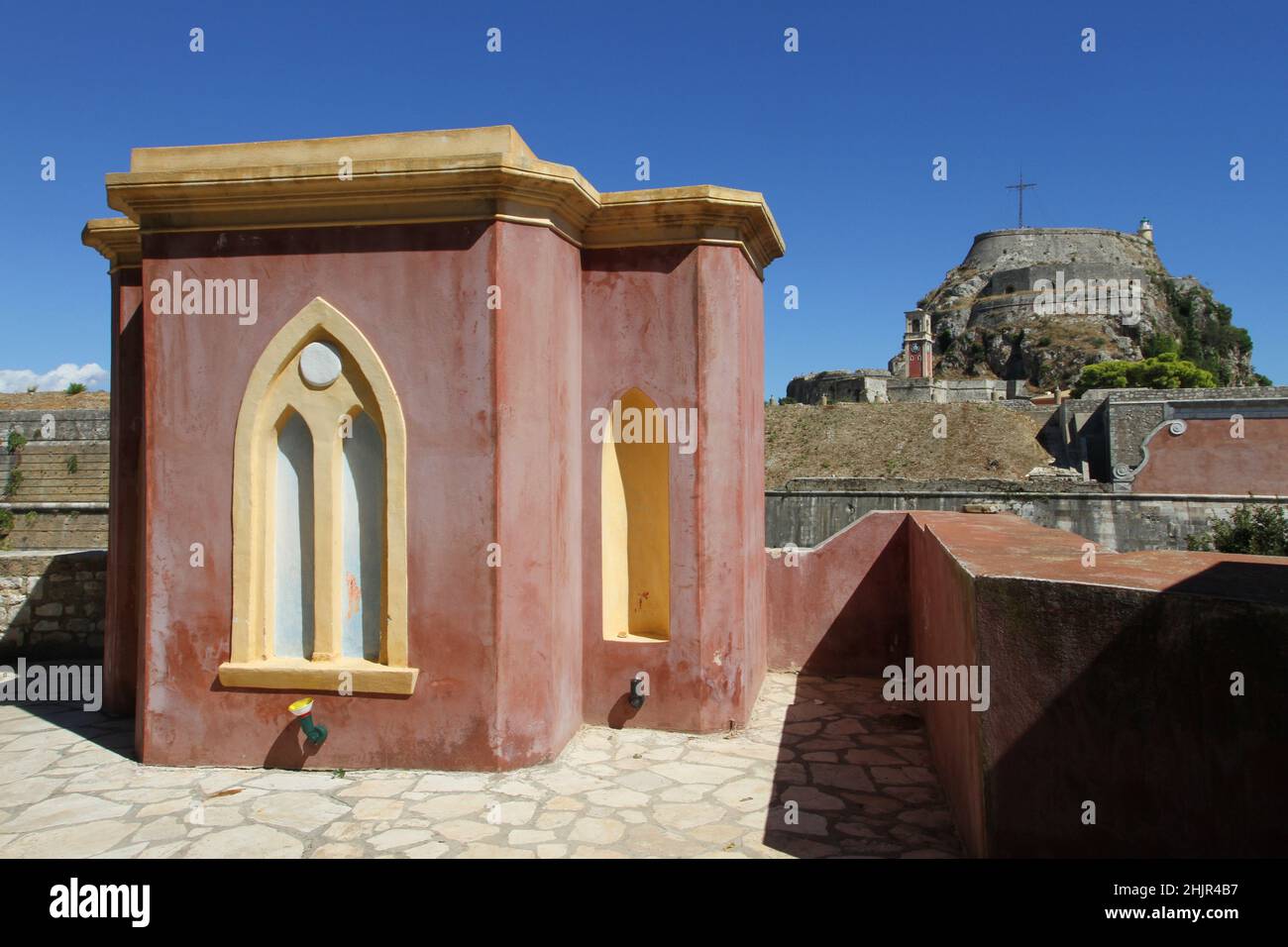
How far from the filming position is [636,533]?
7.18m

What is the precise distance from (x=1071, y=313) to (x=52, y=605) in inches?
2413

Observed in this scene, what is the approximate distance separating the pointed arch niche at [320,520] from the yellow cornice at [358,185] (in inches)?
29.3

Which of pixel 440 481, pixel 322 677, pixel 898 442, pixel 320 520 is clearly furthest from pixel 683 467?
pixel 898 442

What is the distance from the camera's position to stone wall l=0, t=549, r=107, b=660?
30.9 feet

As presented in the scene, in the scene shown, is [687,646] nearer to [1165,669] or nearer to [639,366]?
[639,366]

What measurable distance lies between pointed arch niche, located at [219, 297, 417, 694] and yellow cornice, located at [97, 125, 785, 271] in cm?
74

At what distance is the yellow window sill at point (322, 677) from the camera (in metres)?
5.89

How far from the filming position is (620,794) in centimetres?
554

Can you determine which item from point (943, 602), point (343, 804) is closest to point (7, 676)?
point (343, 804)

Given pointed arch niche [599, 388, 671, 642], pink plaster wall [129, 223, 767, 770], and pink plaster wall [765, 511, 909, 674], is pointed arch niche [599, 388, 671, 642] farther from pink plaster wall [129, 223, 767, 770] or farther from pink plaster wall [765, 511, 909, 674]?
pink plaster wall [765, 511, 909, 674]

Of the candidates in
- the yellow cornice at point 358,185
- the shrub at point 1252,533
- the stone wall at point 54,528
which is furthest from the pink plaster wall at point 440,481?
the shrub at point 1252,533
